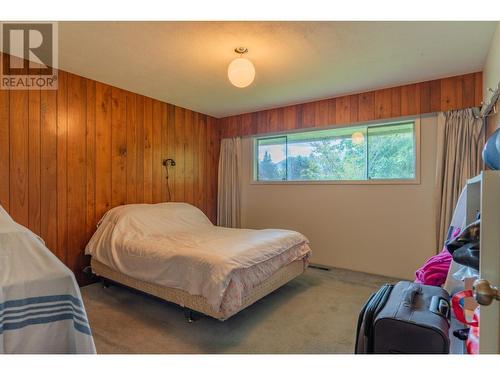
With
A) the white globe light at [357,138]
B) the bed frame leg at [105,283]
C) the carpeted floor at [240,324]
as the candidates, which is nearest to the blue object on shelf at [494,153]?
the carpeted floor at [240,324]

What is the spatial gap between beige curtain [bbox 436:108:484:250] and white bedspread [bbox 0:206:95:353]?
10.8 feet

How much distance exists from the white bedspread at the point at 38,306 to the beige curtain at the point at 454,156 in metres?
3.31

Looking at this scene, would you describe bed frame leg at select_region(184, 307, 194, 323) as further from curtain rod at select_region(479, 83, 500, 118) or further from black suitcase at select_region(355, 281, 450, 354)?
curtain rod at select_region(479, 83, 500, 118)

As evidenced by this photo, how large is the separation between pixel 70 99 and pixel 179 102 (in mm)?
1387

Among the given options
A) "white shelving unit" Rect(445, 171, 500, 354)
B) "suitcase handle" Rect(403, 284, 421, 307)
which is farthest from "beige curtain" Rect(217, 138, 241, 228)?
"white shelving unit" Rect(445, 171, 500, 354)

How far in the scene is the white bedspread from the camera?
0.90m

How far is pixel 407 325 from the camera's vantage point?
3.39 ft

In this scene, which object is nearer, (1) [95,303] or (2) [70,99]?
(1) [95,303]

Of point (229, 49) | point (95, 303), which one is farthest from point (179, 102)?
point (95, 303)

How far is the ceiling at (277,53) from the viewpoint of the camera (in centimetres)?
200

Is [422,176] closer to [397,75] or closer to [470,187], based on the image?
[397,75]

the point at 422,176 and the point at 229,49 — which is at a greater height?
the point at 229,49

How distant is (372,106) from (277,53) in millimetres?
1602
